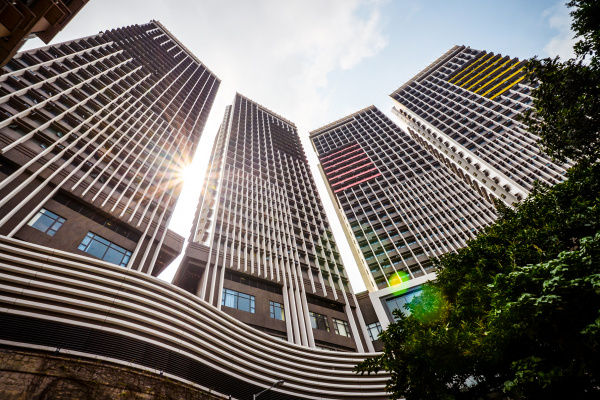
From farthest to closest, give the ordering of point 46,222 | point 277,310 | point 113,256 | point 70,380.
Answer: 1. point 277,310
2. point 113,256
3. point 46,222
4. point 70,380

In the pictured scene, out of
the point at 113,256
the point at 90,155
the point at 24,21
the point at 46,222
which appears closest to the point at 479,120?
the point at 90,155

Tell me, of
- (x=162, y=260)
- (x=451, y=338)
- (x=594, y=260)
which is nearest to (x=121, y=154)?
(x=162, y=260)

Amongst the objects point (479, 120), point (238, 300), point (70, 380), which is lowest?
point (70, 380)

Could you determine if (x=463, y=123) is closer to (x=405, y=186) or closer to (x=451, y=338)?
(x=405, y=186)

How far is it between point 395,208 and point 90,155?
51.6 meters

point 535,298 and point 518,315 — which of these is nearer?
point 535,298

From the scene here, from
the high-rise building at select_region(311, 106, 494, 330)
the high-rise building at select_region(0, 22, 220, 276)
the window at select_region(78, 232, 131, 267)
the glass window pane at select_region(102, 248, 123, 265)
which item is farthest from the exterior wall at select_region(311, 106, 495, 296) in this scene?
the glass window pane at select_region(102, 248, 123, 265)

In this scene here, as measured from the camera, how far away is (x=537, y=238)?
12.6 metres

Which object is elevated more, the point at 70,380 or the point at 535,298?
the point at 70,380

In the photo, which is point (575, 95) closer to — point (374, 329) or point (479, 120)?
point (374, 329)

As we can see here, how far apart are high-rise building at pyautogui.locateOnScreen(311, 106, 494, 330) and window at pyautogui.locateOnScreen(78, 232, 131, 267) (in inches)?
1199

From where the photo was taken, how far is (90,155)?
2914 centimetres

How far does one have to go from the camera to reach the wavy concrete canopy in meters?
15.5

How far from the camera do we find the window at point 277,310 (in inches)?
1276
